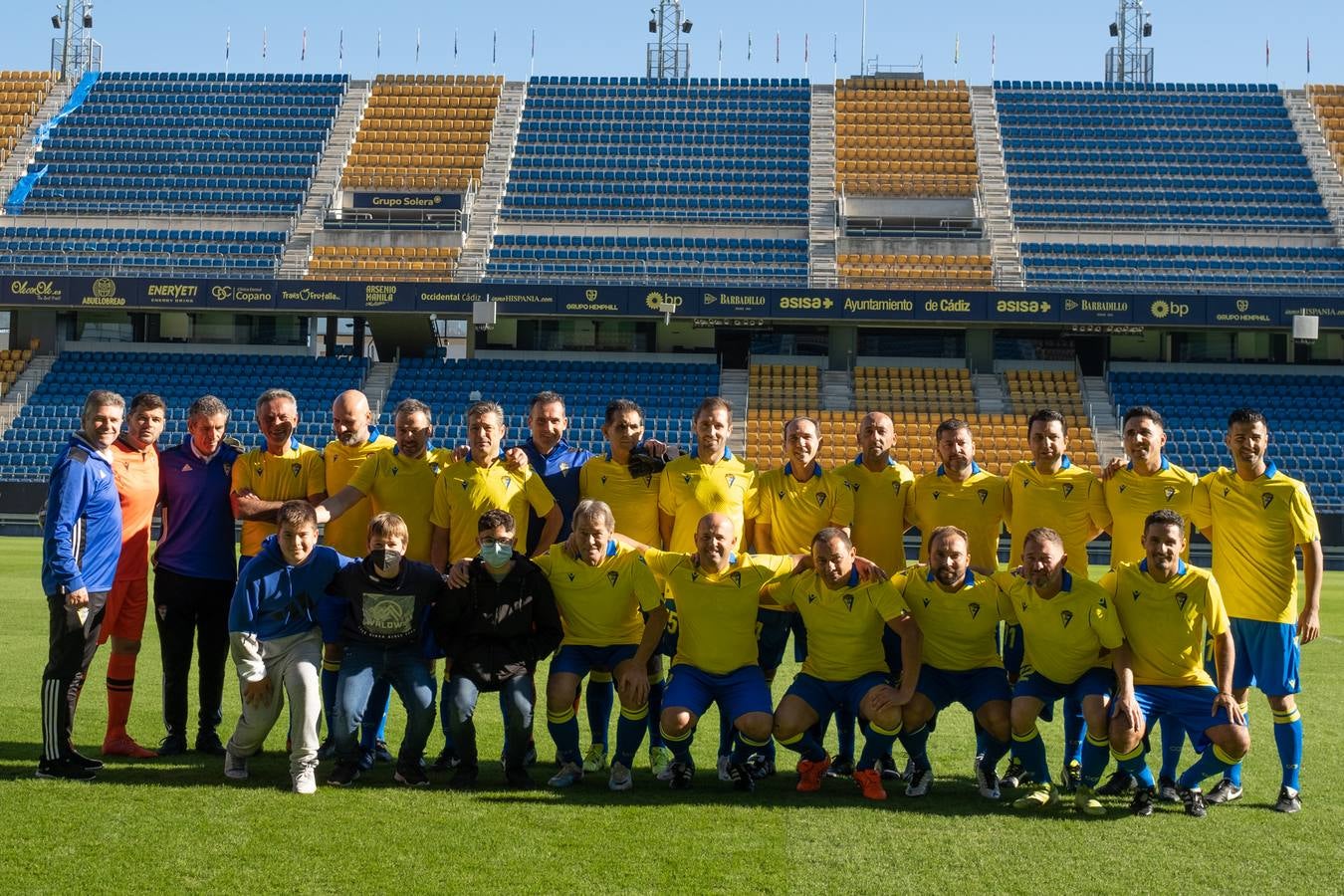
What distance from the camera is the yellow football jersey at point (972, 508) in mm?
7520

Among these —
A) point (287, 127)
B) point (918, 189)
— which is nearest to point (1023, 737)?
point (918, 189)

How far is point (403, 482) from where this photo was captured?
7.48m

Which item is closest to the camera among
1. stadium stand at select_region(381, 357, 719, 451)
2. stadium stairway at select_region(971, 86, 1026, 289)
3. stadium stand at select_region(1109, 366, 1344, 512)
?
stadium stand at select_region(1109, 366, 1344, 512)

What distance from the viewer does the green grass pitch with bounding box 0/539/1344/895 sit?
16.9 ft

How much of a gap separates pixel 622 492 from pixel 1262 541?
3534 millimetres

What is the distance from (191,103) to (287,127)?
128 inches

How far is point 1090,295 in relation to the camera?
2786 cm

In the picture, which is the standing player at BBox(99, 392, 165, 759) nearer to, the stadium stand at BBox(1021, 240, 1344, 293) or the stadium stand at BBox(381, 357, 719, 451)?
the stadium stand at BBox(381, 357, 719, 451)

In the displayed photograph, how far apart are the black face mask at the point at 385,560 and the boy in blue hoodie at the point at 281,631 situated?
0.24 metres

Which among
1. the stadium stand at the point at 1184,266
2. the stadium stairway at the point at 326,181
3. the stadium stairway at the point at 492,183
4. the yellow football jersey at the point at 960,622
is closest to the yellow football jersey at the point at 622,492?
the yellow football jersey at the point at 960,622

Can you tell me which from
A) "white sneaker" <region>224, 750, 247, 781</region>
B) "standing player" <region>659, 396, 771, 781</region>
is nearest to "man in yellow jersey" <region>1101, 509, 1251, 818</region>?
"standing player" <region>659, 396, 771, 781</region>

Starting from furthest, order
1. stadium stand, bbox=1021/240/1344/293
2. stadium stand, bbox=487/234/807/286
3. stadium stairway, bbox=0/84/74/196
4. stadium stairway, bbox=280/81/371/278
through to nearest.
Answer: stadium stairway, bbox=0/84/74/196, stadium stairway, bbox=280/81/371/278, stadium stand, bbox=487/234/807/286, stadium stand, bbox=1021/240/1344/293

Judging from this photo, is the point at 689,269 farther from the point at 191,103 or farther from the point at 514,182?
the point at 191,103

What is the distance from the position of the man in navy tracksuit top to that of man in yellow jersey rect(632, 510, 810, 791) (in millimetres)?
2876
